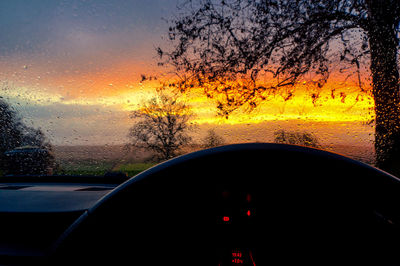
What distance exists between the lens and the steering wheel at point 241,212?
1.04 meters

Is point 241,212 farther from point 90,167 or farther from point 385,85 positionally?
point 385,85

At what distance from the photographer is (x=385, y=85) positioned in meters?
3.77

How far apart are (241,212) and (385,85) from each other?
3539 millimetres

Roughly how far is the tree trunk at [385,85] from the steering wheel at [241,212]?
2.57 metres

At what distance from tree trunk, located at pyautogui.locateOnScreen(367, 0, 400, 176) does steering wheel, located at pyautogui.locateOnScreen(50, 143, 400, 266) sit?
101 inches

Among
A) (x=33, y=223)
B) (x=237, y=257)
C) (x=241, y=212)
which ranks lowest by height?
(x=33, y=223)

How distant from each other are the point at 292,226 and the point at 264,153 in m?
0.28

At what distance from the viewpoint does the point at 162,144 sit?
314cm

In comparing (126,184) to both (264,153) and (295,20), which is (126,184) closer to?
(264,153)

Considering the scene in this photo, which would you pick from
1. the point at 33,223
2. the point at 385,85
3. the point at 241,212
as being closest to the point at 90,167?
the point at 33,223

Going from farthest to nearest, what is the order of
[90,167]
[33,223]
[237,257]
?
[90,167], [33,223], [237,257]

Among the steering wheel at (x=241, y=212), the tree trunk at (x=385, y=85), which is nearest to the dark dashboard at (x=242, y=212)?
the steering wheel at (x=241, y=212)

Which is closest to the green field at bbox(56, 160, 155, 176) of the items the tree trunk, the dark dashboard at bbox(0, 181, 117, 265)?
the dark dashboard at bbox(0, 181, 117, 265)

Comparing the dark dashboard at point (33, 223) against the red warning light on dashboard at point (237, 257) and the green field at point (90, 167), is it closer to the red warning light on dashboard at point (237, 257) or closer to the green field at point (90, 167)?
the green field at point (90, 167)
